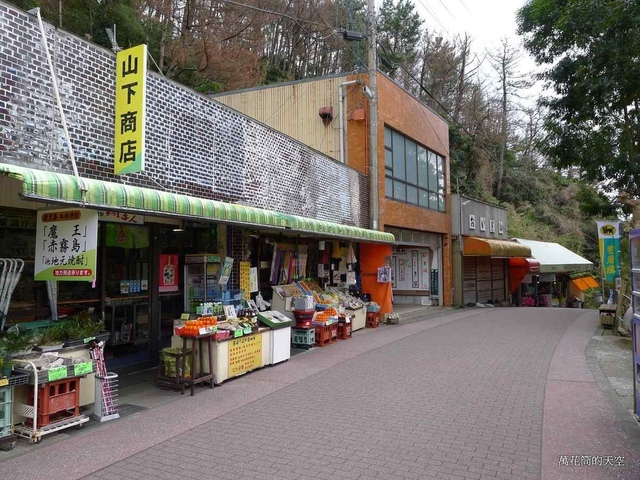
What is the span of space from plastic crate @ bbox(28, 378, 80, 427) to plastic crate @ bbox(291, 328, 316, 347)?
542cm

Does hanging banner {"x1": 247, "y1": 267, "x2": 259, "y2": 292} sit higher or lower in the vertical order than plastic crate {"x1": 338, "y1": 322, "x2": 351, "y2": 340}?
higher

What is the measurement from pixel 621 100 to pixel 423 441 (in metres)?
13.6

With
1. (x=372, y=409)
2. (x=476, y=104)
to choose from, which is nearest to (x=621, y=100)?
(x=372, y=409)

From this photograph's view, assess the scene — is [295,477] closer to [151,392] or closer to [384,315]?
[151,392]

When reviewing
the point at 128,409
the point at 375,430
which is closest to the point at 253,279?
the point at 128,409

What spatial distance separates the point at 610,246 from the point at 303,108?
10.4m

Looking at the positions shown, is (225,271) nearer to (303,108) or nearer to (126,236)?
(126,236)

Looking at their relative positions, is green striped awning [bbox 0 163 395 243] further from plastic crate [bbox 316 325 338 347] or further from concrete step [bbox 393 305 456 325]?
concrete step [bbox 393 305 456 325]

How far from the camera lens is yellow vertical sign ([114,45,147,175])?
6.42 m

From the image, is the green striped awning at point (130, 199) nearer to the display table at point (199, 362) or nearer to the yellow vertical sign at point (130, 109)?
the yellow vertical sign at point (130, 109)

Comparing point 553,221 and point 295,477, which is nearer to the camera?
point 295,477

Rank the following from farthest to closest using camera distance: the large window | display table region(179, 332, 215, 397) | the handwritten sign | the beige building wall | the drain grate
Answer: the large window, the beige building wall, the handwritten sign, display table region(179, 332, 215, 397), the drain grate

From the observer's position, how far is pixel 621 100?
14016mm

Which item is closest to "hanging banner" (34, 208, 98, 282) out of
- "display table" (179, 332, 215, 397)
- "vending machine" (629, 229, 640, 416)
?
"display table" (179, 332, 215, 397)
